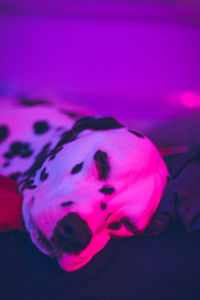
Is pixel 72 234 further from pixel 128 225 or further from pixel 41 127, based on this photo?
pixel 41 127

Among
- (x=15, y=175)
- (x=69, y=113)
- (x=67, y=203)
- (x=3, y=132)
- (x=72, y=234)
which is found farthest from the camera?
(x=69, y=113)

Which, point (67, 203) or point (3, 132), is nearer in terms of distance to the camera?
point (67, 203)

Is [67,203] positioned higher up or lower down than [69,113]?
lower down

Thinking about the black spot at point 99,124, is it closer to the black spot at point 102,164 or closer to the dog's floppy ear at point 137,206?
the black spot at point 102,164

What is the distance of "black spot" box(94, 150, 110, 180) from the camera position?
164 cm

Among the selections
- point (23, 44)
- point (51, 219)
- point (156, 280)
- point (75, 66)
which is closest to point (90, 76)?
point (75, 66)

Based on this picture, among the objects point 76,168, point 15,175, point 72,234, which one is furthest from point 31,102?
point 72,234

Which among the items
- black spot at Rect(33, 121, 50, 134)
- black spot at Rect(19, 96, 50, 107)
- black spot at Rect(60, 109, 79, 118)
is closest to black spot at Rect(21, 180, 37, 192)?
black spot at Rect(33, 121, 50, 134)

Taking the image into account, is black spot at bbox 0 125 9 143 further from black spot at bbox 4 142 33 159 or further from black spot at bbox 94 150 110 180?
black spot at bbox 94 150 110 180

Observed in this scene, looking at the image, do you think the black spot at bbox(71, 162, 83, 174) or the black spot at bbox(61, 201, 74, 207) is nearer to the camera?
the black spot at bbox(61, 201, 74, 207)

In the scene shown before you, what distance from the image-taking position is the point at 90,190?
5.14ft

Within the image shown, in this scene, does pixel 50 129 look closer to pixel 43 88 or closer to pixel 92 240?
pixel 43 88

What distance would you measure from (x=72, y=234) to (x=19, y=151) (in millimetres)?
1286

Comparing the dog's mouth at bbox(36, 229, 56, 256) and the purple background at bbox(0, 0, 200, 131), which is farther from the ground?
the purple background at bbox(0, 0, 200, 131)
